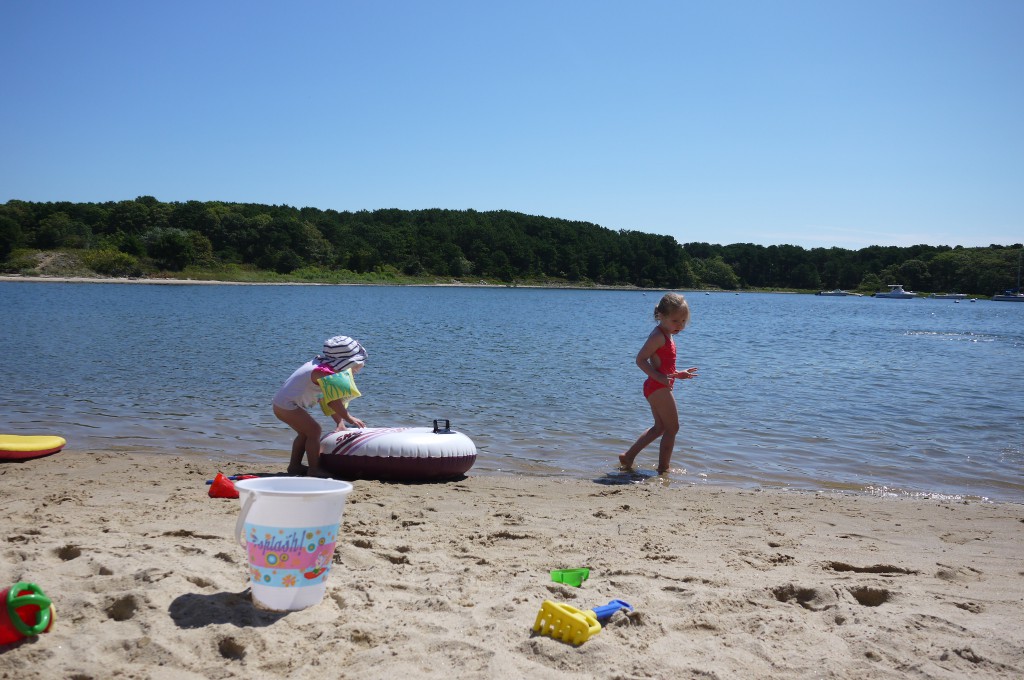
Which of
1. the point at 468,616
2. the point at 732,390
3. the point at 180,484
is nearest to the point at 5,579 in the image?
the point at 468,616

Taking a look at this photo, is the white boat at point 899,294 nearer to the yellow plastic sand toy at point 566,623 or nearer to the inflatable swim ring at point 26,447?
the inflatable swim ring at point 26,447

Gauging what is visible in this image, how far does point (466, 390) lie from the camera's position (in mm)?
13969

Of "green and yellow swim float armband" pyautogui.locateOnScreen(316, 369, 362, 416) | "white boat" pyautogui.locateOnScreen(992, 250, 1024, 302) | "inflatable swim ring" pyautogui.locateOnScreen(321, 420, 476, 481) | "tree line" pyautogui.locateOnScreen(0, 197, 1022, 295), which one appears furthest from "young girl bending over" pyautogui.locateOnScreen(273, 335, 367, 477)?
"white boat" pyautogui.locateOnScreen(992, 250, 1024, 302)

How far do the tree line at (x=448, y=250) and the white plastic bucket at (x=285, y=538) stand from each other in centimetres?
8452

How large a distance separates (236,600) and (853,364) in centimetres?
2071

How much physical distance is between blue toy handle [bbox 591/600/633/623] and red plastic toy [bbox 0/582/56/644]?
236 cm

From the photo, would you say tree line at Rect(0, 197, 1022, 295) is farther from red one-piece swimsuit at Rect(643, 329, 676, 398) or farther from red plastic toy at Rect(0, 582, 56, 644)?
red plastic toy at Rect(0, 582, 56, 644)

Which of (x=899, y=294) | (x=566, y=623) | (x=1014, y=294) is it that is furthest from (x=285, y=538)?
(x=1014, y=294)

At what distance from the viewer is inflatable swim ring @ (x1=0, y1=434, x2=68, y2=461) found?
770cm

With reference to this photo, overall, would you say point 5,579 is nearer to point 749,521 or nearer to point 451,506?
point 451,506

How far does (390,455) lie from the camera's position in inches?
280

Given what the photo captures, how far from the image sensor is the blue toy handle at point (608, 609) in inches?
147

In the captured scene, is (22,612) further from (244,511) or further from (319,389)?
(319,389)

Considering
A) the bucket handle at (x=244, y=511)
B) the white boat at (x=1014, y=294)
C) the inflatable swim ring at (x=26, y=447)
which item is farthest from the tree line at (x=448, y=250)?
the bucket handle at (x=244, y=511)
